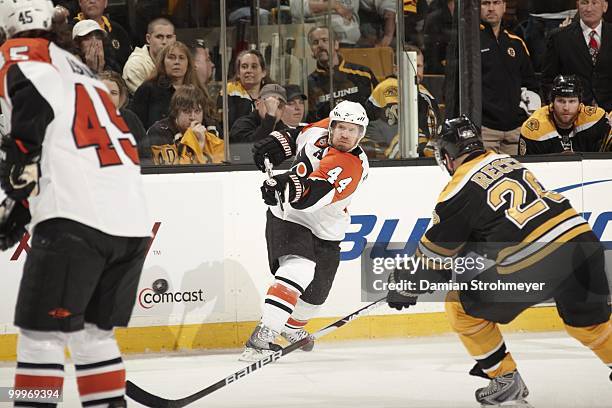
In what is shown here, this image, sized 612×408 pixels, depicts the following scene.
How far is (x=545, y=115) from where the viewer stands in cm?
514

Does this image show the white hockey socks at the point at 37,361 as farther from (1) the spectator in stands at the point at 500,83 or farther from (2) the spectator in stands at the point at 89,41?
(1) the spectator in stands at the point at 500,83

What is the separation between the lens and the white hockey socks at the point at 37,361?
8.65 ft

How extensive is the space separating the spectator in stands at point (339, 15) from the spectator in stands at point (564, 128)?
92cm

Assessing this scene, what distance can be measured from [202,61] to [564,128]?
1677 mm

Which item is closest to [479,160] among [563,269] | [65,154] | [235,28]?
[563,269]

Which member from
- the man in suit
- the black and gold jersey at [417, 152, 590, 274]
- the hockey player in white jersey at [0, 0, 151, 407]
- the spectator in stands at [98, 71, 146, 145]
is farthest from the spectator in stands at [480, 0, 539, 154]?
the hockey player in white jersey at [0, 0, 151, 407]

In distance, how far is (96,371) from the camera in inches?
106

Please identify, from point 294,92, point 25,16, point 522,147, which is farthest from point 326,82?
point 25,16

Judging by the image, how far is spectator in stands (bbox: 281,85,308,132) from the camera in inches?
194

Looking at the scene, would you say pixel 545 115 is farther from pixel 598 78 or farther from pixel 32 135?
pixel 32 135

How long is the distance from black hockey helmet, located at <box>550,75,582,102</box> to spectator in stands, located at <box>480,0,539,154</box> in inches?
8.2

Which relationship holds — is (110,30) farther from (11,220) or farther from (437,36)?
(11,220)

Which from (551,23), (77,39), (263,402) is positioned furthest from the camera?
(551,23)

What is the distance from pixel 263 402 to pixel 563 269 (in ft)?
3.55
